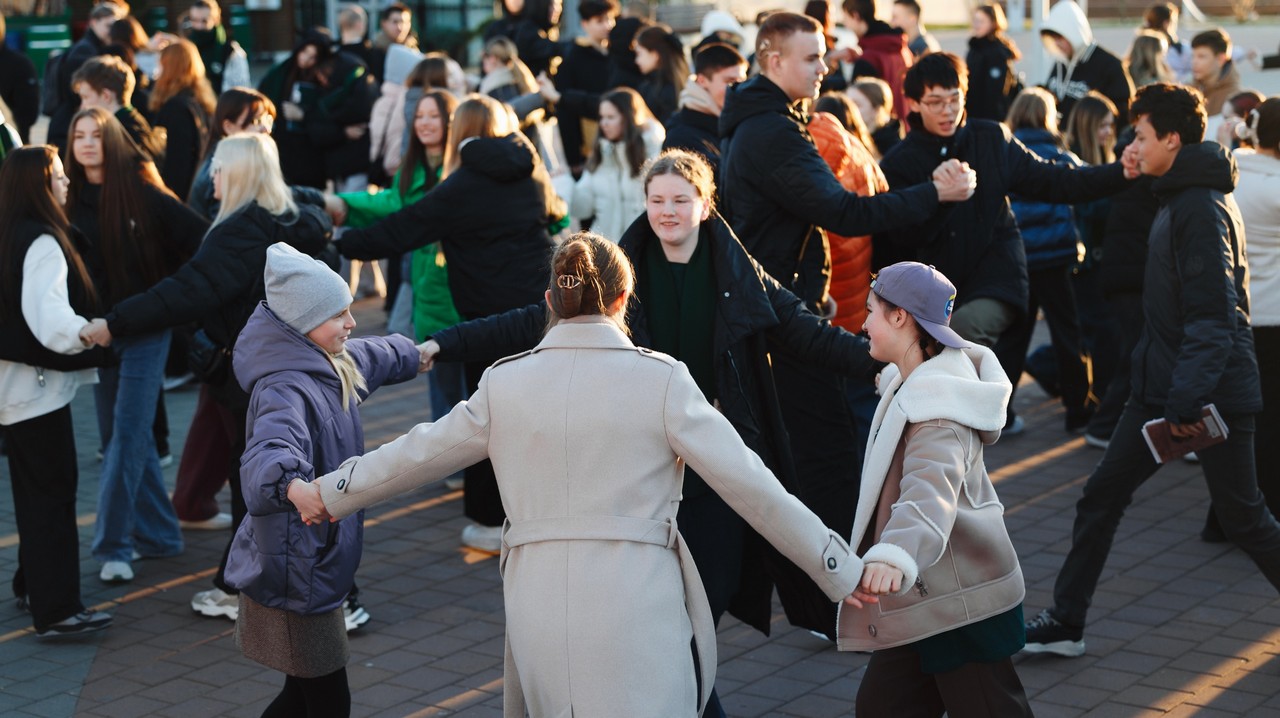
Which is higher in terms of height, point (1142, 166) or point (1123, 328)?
point (1142, 166)

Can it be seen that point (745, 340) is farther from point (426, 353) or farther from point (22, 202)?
point (22, 202)

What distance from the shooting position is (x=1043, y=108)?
28.9 ft

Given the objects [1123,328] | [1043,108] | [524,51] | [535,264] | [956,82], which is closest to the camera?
[956,82]

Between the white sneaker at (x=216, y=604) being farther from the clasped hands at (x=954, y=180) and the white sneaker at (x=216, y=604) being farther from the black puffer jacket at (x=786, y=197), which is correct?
the clasped hands at (x=954, y=180)

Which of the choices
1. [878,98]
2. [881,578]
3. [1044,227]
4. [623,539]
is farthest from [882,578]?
[878,98]

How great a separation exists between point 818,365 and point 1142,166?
5.39ft

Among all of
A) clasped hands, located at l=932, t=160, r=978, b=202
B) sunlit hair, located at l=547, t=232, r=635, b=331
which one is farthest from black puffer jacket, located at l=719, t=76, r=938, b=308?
sunlit hair, located at l=547, t=232, r=635, b=331

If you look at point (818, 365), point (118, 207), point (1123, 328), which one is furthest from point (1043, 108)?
point (118, 207)

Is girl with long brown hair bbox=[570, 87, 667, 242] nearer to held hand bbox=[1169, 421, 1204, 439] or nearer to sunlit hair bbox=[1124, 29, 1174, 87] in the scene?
held hand bbox=[1169, 421, 1204, 439]

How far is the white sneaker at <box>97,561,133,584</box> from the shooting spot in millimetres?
6914

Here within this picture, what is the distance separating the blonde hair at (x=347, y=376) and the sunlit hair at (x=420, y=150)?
11.1ft

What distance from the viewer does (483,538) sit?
7.31 meters

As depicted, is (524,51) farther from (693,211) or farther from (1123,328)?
(693,211)

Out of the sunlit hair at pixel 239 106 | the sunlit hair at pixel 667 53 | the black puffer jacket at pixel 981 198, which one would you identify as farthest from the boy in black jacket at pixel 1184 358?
the sunlit hair at pixel 667 53
